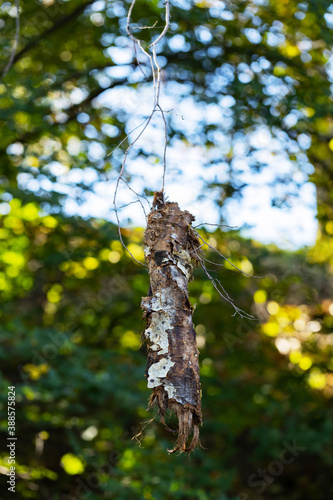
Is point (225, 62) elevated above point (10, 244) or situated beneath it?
elevated above

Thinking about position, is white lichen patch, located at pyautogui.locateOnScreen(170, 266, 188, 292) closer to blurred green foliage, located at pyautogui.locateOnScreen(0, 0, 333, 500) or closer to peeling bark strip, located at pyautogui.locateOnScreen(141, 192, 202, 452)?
peeling bark strip, located at pyautogui.locateOnScreen(141, 192, 202, 452)

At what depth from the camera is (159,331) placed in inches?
38.2

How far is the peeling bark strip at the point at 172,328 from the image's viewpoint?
3.08ft

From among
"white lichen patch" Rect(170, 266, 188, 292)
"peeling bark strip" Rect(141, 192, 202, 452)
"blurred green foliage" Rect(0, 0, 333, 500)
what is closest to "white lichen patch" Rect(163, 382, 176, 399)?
"peeling bark strip" Rect(141, 192, 202, 452)

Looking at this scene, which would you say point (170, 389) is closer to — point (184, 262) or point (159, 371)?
point (159, 371)

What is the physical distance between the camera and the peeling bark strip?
94cm

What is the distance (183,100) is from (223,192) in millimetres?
805

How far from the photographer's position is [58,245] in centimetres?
425

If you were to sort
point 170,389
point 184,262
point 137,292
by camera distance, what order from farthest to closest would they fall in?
1. point 137,292
2. point 184,262
3. point 170,389

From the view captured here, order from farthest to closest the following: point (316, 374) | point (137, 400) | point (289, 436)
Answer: point (316, 374) → point (289, 436) → point (137, 400)

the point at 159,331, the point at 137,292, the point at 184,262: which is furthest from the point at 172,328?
the point at 137,292

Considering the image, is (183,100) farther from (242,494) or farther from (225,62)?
(242,494)

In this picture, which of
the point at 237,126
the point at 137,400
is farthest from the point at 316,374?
the point at 237,126

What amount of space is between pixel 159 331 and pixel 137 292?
3.46 m
